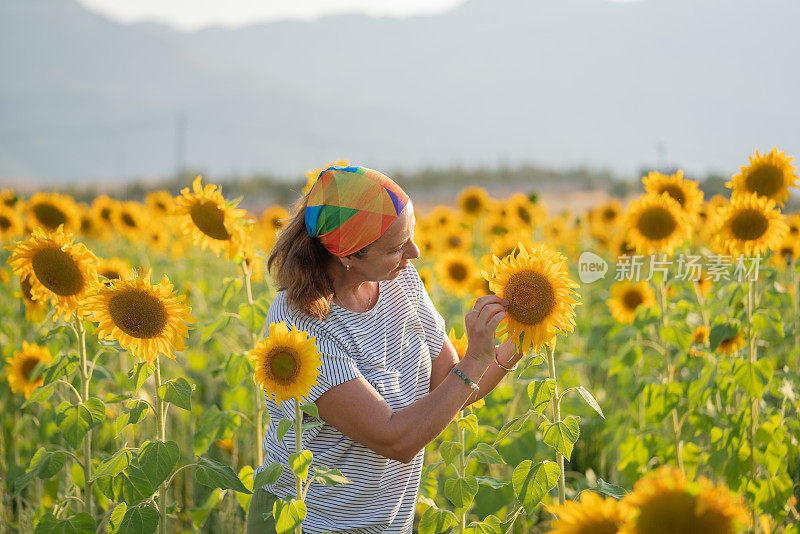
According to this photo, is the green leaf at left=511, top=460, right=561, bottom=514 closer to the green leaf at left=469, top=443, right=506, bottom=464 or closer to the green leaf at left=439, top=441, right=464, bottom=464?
the green leaf at left=469, top=443, right=506, bottom=464

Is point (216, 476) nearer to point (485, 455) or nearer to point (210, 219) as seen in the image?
point (485, 455)

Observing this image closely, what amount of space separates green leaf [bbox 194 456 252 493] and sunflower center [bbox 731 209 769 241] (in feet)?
6.96

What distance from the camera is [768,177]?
9.53 ft

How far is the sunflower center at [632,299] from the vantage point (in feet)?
12.7

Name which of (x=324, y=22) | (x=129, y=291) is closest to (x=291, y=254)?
(x=129, y=291)

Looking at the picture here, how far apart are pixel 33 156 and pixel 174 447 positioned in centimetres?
8611

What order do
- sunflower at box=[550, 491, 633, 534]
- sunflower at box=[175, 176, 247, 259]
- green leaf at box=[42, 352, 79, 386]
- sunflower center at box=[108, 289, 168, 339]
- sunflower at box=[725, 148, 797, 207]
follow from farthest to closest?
sunflower at box=[725, 148, 797, 207], sunflower at box=[175, 176, 247, 259], green leaf at box=[42, 352, 79, 386], sunflower center at box=[108, 289, 168, 339], sunflower at box=[550, 491, 633, 534]

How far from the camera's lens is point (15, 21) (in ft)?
495

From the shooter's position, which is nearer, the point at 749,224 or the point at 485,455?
the point at 485,455

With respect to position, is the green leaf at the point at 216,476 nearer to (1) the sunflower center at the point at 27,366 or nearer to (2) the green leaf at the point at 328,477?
(2) the green leaf at the point at 328,477

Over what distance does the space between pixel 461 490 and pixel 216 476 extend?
666mm

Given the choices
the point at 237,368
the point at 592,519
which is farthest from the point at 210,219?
the point at 592,519

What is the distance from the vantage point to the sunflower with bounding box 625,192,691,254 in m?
3.01

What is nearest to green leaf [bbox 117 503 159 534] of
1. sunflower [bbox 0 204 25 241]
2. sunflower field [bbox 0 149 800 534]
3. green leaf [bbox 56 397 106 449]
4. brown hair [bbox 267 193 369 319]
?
sunflower field [bbox 0 149 800 534]
